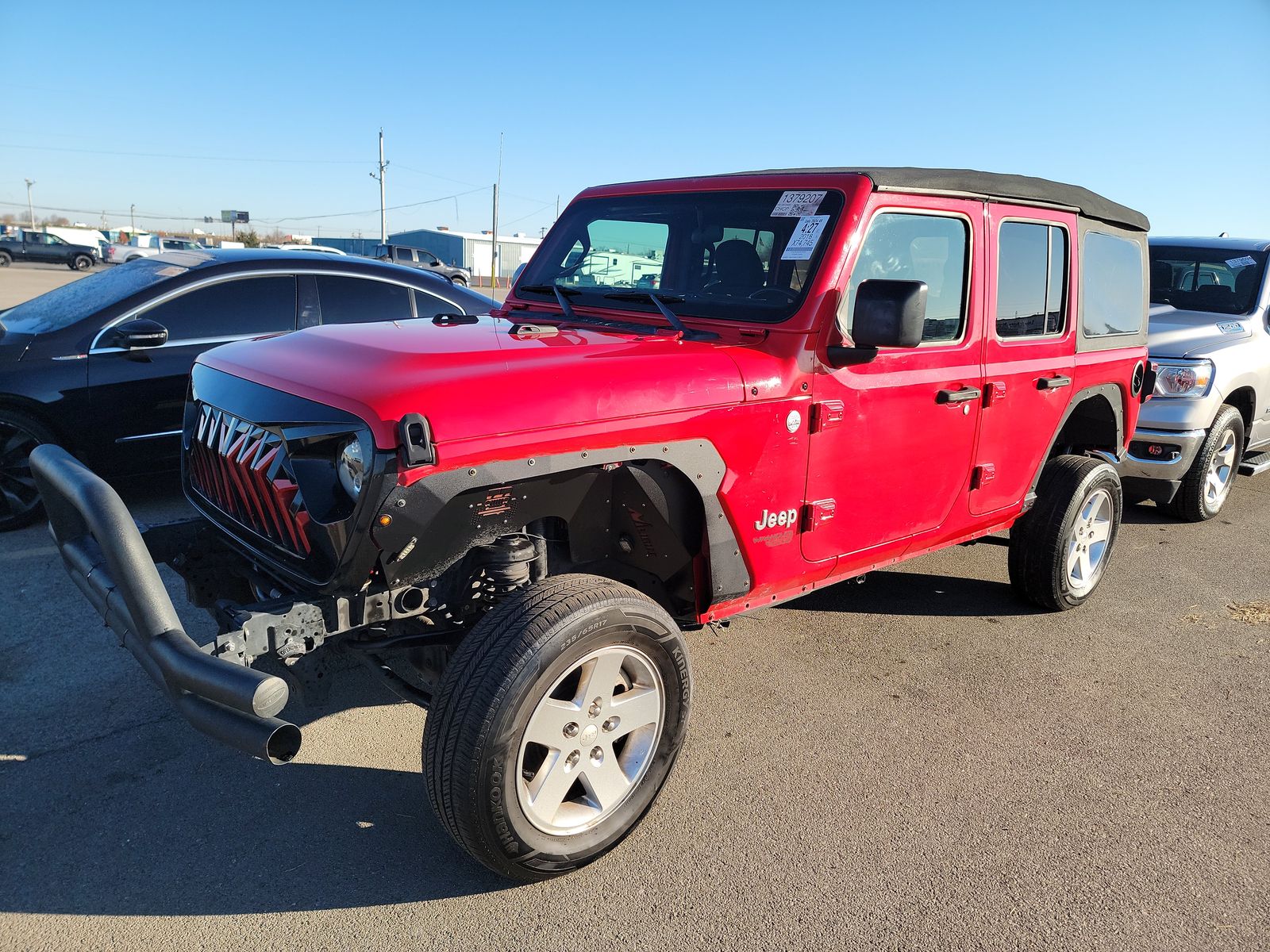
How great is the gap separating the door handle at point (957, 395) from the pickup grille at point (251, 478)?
245cm

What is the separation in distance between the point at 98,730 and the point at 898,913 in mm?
2894

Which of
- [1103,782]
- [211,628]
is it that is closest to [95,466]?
[211,628]

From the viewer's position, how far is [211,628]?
4.20 meters

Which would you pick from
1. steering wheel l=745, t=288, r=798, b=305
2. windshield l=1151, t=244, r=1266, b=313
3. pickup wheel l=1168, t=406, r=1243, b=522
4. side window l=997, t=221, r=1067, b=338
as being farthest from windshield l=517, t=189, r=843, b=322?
windshield l=1151, t=244, r=1266, b=313

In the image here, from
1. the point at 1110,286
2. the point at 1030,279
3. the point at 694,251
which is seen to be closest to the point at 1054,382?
the point at 1030,279

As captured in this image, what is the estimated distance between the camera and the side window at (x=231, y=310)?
5699 mm

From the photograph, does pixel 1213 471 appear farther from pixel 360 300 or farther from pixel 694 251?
pixel 360 300

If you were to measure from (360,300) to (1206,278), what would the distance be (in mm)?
6844

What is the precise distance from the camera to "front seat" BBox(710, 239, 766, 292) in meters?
3.39

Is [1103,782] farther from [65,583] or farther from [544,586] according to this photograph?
[65,583]

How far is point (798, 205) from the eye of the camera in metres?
3.36

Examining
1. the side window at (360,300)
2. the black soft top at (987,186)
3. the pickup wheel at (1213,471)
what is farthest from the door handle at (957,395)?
the side window at (360,300)

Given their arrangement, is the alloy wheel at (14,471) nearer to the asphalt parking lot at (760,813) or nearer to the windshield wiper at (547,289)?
the asphalt parking lot at (760,813)

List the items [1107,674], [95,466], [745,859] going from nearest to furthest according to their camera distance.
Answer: [745,859], [1107,674], [95,466]
